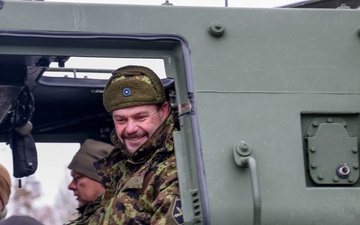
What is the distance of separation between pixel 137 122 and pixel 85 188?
3.82 feet

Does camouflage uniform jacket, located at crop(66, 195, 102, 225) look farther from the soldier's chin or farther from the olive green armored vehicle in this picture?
the olive green armored vehicle

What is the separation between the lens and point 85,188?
5047 millimetres

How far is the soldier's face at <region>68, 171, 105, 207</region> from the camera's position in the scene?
501 centimetres

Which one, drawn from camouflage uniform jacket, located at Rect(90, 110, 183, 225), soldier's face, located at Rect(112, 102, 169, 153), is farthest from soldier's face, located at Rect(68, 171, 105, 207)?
soldier's face, located at Rect(112, 102, 169, 153)

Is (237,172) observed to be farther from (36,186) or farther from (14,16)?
(36,186)

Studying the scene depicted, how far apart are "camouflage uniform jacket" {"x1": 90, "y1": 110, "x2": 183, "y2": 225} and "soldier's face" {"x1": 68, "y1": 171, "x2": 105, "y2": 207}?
97 centimetres

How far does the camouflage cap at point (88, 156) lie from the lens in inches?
192

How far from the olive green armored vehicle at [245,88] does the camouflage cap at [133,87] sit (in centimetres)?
19

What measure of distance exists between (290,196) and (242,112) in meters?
0.31

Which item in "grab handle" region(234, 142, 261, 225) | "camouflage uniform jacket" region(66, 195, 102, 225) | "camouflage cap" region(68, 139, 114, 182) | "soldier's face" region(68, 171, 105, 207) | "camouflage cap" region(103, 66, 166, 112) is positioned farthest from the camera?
"soldier's face" region(68, 171, 105, 207)

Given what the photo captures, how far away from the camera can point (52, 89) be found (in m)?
4.73

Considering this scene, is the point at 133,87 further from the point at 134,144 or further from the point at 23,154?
the point at 23,154

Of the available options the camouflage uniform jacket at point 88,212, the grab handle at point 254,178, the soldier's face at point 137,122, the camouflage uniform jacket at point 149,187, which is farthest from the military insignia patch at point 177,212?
the camouflage uniform jacket at point 88,212

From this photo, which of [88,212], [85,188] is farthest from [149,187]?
[85,188]
